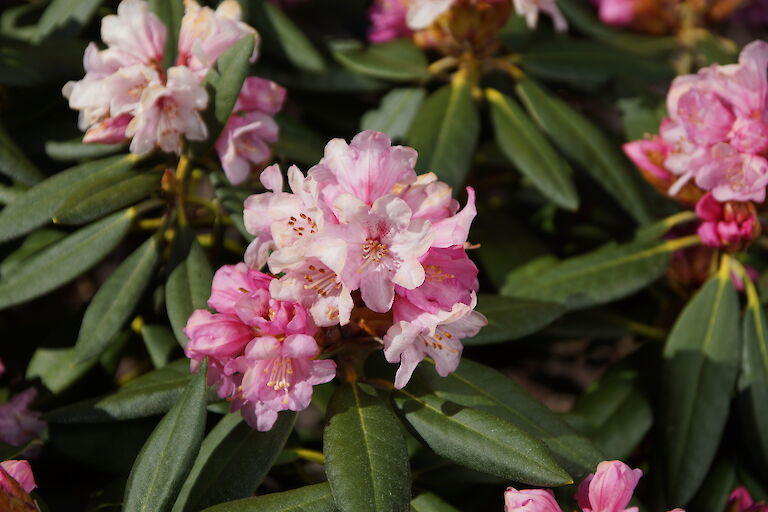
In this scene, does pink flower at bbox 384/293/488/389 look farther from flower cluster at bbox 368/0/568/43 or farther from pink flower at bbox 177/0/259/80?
flower cluster at bbox 368/0/568/43

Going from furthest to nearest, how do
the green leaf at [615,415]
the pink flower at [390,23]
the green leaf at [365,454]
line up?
the pink flower at [390,23] < the green leaf at [615,415] < the green leaf at [365,454]

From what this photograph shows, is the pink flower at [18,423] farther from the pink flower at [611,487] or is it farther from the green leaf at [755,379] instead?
the green leaf at [755,379]

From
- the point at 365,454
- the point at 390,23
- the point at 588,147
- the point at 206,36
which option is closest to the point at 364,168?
the point at 365,454

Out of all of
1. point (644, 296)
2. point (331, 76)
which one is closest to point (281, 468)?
point (331, 76)

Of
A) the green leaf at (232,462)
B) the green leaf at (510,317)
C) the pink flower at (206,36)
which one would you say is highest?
the pink flower at (206,36)

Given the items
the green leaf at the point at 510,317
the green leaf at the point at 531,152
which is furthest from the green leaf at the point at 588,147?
the green leaf at the point at 510,317

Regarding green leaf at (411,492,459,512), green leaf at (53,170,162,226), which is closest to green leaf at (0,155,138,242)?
green leaf at (53,170,162,226)
